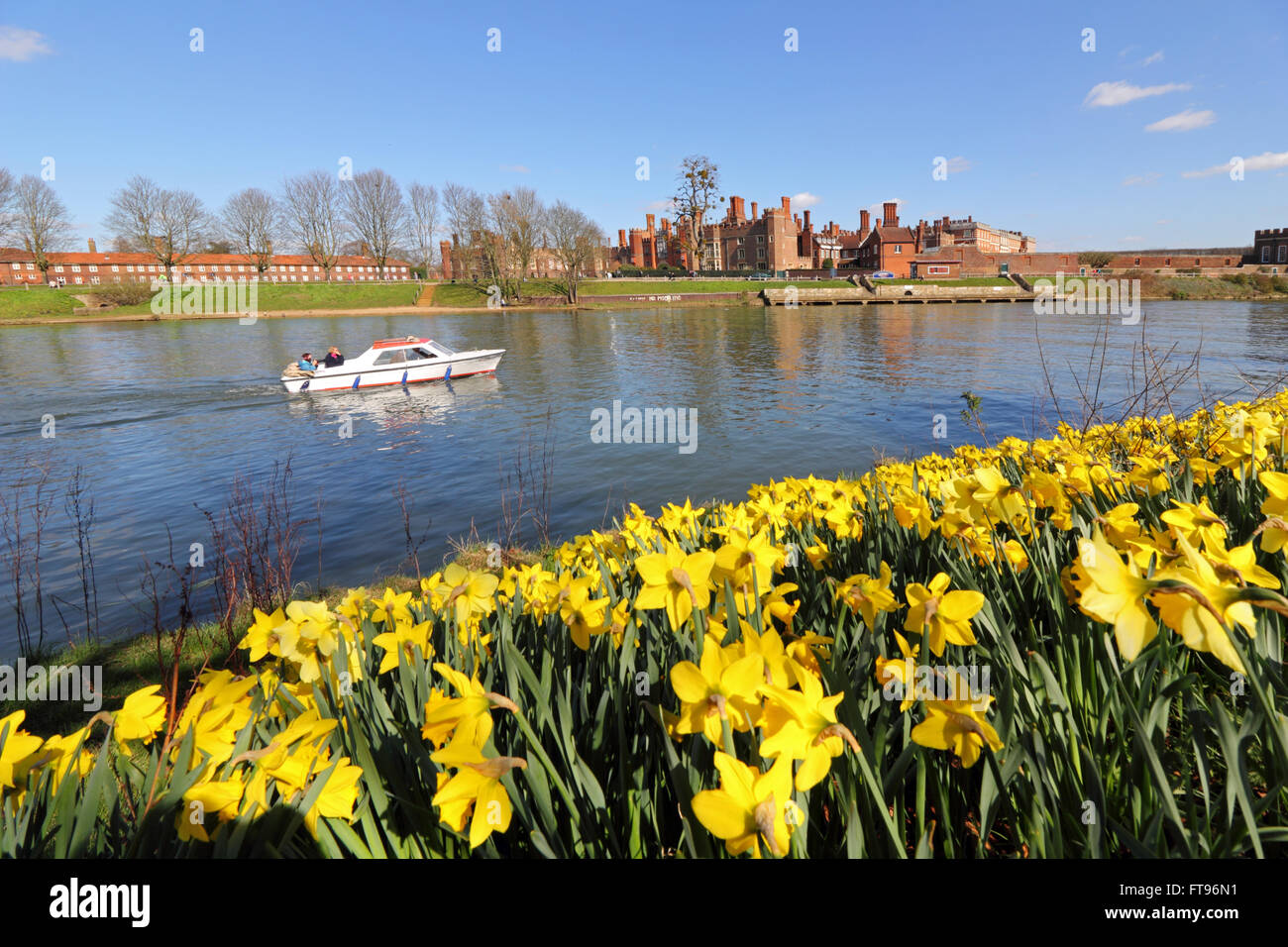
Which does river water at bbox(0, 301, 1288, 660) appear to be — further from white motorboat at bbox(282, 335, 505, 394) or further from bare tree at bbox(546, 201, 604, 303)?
bare tree at bbox(546, 201, 604, 303)

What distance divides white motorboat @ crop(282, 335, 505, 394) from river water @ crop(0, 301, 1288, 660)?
1.54 ft

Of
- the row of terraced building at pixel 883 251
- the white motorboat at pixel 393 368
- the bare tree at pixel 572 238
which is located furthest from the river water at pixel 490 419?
the row of terraced building at pixel 883 251

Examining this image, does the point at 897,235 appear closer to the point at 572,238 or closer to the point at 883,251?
the point at 883,251

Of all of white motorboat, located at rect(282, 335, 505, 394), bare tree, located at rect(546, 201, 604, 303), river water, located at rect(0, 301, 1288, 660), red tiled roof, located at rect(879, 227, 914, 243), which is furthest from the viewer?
red tiled roof, located at rect(879, 227, 914, 243)

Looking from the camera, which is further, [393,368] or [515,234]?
[515,234]

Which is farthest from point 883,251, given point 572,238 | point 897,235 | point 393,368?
point 393,368

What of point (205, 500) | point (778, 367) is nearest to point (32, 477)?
point (205, 500)

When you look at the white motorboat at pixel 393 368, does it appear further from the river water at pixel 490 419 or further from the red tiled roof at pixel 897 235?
the red tiled roof at pixel 897 235

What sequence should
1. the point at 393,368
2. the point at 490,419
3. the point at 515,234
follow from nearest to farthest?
the point at 490,419, the point at 393,368, the point at 515,234

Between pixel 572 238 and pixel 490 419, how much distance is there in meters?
55.6

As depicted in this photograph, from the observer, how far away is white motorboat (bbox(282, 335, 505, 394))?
67.1ft

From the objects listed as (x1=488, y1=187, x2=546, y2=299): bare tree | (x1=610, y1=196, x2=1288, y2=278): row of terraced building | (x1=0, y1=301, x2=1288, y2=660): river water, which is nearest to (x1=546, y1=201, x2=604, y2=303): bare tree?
(x1=488, y1=187, x2=546, y2=299): bare tree

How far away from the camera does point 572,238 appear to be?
2633 inches
